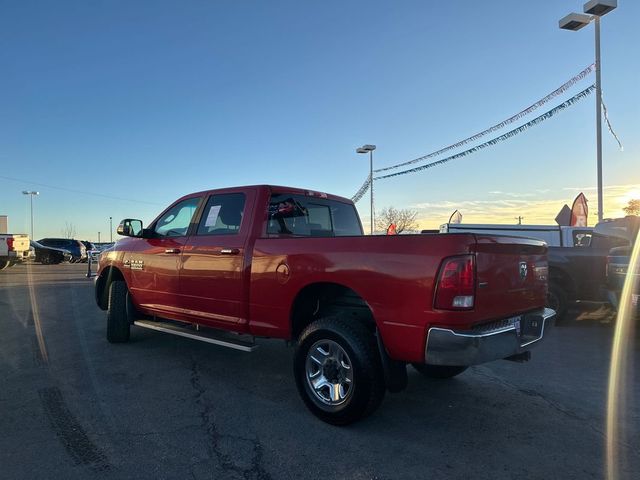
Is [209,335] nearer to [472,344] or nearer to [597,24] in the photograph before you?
[472,344]

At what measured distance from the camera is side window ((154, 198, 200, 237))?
568 centimetres

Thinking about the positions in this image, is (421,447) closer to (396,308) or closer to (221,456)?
(396,308)

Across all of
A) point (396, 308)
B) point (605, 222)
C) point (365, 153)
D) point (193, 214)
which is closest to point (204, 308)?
point (193, 214)

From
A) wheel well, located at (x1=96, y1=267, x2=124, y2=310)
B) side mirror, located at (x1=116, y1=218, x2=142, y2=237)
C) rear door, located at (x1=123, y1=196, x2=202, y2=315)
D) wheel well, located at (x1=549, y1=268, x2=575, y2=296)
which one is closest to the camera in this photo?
rear door, located at (x1=123, y1=196, x2=202, y2=315)

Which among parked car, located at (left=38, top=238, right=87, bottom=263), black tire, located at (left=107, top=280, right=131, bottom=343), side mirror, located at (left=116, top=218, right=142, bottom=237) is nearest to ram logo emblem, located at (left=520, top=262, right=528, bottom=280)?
side mirror, located at (left=116, top=218, right=142, bottom=237)

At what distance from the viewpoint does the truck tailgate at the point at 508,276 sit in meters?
3.40

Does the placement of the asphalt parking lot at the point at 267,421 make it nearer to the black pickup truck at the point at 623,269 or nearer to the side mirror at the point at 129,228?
the black pickup truck at the point at 623,269

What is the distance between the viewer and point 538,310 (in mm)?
4152

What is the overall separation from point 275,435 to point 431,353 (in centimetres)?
138

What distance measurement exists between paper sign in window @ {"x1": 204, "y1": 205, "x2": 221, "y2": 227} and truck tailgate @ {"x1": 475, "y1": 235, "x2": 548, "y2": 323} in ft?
9.83

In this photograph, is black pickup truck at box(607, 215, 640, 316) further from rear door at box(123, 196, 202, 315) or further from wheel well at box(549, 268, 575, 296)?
rear door at box(123, 196, 202, 315)

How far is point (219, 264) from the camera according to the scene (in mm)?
4902

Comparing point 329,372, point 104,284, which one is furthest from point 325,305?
point 104,284

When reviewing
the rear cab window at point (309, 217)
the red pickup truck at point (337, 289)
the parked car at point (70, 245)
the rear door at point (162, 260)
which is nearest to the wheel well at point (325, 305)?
the red pickup truck at point (337, 289)
